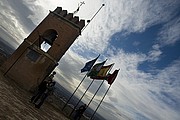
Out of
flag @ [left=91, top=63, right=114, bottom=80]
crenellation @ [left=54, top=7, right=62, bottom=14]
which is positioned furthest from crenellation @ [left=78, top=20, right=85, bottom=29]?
flag @ [left=91, top=63, right=114, bottom=80]

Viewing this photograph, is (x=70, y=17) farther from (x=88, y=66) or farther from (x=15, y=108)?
(x=15, y=108)

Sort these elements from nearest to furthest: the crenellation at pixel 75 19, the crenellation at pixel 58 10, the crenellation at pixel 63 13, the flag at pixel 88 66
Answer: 1. the crenellation at pixel 75 19
2. the crenellation at pixel 63 13
3. the crenellation at pixel 58 10
4. the flag at pixel 88 66

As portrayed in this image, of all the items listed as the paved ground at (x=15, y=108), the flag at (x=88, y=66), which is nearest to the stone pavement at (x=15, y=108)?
the paved ground at (x=15, y=108)

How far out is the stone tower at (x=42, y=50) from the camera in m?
19.0

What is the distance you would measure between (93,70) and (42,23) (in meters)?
7.49

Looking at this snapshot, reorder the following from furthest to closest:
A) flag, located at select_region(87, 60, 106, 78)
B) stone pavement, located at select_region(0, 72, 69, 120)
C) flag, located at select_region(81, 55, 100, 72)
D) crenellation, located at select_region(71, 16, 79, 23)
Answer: flag, located at select_region(87, 60, 106, 78) < flag, located at select_region(81, 55, 100, 72) < crenellation, located at select_region(71, 16, 79, 23) < stone pavement, located at select_region(0, 72, 69, 120)

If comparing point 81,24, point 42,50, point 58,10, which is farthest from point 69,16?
point 42,50

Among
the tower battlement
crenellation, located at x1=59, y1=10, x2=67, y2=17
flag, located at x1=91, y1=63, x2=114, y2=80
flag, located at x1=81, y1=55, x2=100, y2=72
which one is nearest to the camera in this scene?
the tower battlement

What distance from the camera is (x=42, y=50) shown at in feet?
64.2

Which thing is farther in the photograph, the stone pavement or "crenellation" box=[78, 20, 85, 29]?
Answer: "crenellation" box=[78, 20, 85, 29]

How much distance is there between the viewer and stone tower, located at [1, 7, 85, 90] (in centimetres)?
1898

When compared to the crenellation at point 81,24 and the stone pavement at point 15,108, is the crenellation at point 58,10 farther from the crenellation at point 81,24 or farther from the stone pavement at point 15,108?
the stone pavement at point 15,108

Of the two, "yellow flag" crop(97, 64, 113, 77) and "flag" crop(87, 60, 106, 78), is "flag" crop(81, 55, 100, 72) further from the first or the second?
"yellow flag" crop(97, 64, 113, 77)

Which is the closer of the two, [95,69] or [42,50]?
[42,50]
